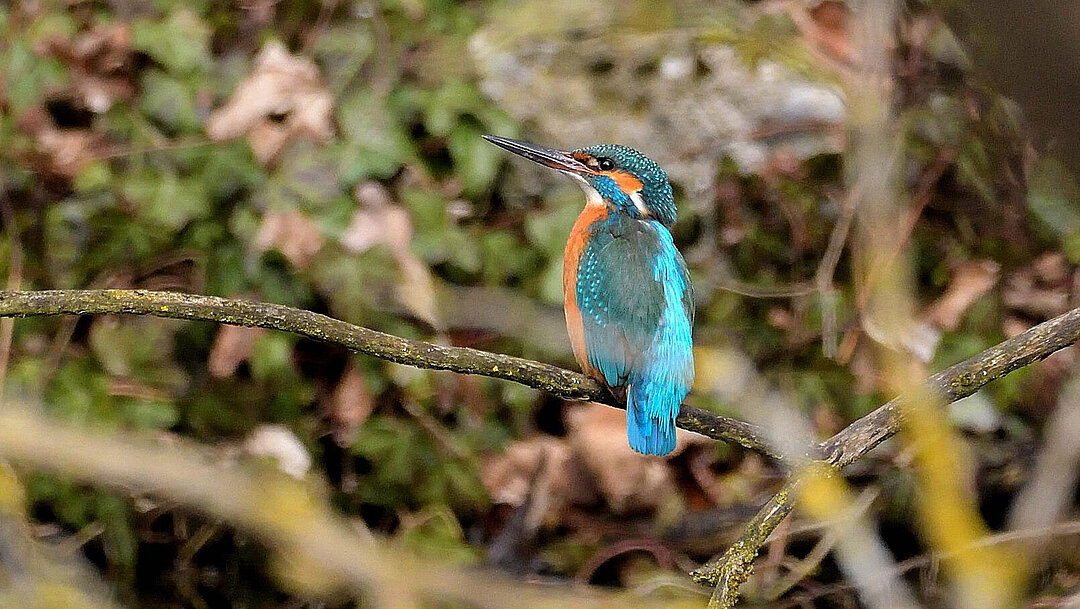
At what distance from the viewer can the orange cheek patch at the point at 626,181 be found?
113 inches

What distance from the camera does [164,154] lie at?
12.6 feet

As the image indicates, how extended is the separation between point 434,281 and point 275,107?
0.81 m

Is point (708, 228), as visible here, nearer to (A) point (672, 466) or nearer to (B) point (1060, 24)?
(A) point (672, 466)

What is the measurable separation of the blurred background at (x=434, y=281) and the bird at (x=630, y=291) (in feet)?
2.44

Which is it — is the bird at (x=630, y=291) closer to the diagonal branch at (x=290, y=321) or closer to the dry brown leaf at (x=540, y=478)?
the diagonal branch at (x=290, y=321)

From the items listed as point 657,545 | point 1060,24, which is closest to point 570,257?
point 657,545

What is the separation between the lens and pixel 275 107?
153 inches

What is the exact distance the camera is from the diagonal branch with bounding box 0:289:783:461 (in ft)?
5.53

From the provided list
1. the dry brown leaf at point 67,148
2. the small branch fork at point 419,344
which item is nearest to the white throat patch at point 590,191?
the small branch fork at point 419,344

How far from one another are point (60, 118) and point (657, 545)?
2604 mm

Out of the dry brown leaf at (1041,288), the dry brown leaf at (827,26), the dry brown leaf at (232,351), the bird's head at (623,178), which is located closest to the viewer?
the bird's head at (623,178)

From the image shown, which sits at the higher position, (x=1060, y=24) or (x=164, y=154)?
(x=1060, y=24)

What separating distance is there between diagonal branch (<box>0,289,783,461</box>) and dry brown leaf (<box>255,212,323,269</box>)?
1.83 metres

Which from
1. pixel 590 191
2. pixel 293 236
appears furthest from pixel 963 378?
pixel 293 236
